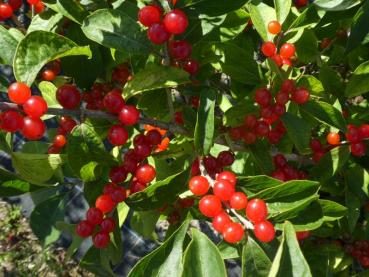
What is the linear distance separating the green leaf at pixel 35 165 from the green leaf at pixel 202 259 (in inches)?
22.2

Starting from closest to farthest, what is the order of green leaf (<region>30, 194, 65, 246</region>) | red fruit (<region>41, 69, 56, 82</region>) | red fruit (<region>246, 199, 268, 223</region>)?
red fruit (<region>246, 199, 268, 223</region>), red fruit (<region>41, 69, 56, 82</region>), green leaf (<region>30, 194, 65, 246</region>)

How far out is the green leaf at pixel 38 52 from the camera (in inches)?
44.1

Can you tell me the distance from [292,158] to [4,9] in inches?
51.6

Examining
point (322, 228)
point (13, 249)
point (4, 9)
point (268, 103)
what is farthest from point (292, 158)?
point (13, 249)

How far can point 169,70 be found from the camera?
4.13 ft

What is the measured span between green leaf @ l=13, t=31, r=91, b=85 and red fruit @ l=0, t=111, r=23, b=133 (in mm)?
97

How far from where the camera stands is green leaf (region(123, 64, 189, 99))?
4.09 ft

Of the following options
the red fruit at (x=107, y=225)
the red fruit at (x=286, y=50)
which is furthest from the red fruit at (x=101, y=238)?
the red fruit at (x=286, y=50)

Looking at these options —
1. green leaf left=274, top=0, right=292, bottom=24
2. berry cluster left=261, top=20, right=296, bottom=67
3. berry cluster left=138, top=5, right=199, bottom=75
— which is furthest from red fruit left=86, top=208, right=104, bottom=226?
green leaf left=274, top=0, right=292, bottom=24

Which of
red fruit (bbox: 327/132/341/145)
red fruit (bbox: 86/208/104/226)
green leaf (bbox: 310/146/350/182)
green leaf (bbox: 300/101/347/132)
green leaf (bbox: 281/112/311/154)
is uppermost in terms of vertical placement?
green leaf (bbox: 300/101/347/132)

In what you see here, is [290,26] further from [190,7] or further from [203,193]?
[203,193]

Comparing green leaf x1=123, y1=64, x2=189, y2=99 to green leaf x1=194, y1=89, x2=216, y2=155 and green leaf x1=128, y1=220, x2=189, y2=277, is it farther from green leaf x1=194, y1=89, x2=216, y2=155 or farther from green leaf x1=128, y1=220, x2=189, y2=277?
green leaf x1=128, y1=220, x2=189, y2=277

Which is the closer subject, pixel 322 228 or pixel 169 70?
pixel 169 70

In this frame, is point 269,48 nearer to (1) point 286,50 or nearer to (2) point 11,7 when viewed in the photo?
(1) point 286,50
